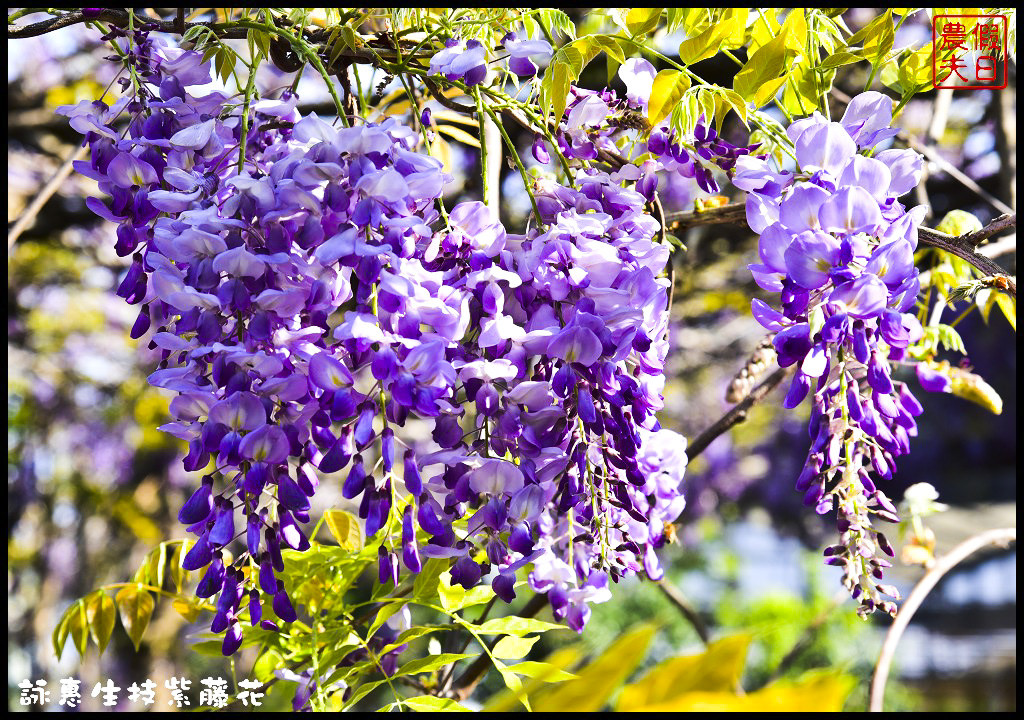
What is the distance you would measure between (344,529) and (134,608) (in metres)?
0.24

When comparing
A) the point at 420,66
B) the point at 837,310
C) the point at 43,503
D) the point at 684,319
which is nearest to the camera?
the point at 837,310

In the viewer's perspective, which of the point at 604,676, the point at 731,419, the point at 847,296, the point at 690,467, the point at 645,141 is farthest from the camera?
the point at 690,467

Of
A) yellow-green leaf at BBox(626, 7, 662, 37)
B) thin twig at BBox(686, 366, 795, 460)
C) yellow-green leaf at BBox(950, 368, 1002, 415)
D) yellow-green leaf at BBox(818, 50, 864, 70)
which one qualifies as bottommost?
thin twig at BBox(686, 366, 795, 460)

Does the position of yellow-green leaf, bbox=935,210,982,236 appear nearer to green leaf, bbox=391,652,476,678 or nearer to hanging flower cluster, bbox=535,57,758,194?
hanging flower cluster, bbox=535,57,758,194

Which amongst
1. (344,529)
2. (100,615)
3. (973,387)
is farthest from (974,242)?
(100,615)

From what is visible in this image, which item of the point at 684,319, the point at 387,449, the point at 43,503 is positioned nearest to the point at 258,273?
the point at 387,449

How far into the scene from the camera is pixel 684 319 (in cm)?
330

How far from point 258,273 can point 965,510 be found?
5.47 metres

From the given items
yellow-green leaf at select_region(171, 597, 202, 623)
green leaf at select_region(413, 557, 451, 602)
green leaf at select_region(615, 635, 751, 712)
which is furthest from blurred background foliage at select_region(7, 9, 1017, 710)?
green leaf at select_region(615, 635, 751, 712)

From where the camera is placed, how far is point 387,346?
0.58 meters

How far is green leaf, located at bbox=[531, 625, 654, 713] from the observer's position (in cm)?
29

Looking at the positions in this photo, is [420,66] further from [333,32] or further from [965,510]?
[965,510]

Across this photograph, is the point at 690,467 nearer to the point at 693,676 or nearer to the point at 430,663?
the point at 430,663

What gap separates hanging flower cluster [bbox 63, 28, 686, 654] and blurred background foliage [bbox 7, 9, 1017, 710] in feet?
1.19
